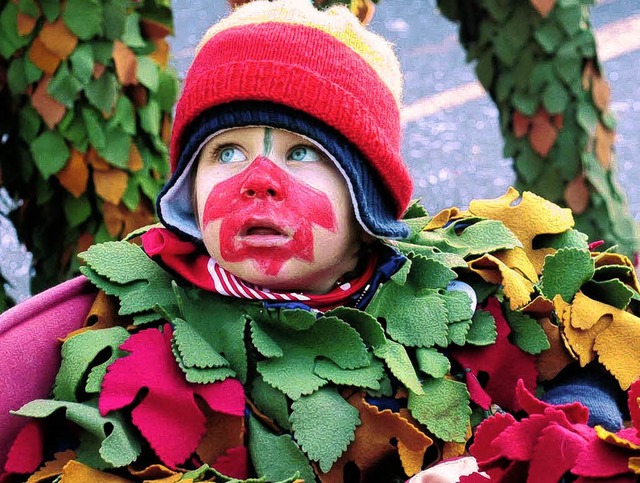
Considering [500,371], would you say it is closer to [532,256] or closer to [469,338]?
[469,338]

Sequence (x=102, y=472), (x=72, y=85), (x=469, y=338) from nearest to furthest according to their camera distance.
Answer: (x=102, y=472) < (x=469, y=338) < (x=72, y=85)

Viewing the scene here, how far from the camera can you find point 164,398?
4.52 feet

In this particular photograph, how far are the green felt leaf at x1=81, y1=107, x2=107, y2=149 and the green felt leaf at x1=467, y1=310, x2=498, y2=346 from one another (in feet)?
3.08

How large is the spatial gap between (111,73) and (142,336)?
0.86 meters

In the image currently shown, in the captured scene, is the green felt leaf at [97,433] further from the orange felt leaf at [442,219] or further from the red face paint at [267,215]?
the orange felt leaf at [442,219]

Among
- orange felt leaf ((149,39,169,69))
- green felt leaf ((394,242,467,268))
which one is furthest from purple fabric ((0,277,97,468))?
orange felt leaf ((149,39,169,69))

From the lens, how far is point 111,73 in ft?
7.06

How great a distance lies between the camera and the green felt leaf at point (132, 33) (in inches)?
85.6

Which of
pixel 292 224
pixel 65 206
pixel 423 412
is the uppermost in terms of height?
pixel 292 224

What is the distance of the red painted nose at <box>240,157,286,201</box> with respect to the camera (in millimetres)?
1438

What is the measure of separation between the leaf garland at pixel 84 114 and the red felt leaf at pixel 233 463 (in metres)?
0.95

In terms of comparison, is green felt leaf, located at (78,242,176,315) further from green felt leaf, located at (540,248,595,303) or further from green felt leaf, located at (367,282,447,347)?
green felt leaf, located at (540,248,595,303)

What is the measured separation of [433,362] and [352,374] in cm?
12

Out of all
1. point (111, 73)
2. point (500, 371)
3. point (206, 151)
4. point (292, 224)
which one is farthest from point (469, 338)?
point (111, 73)
